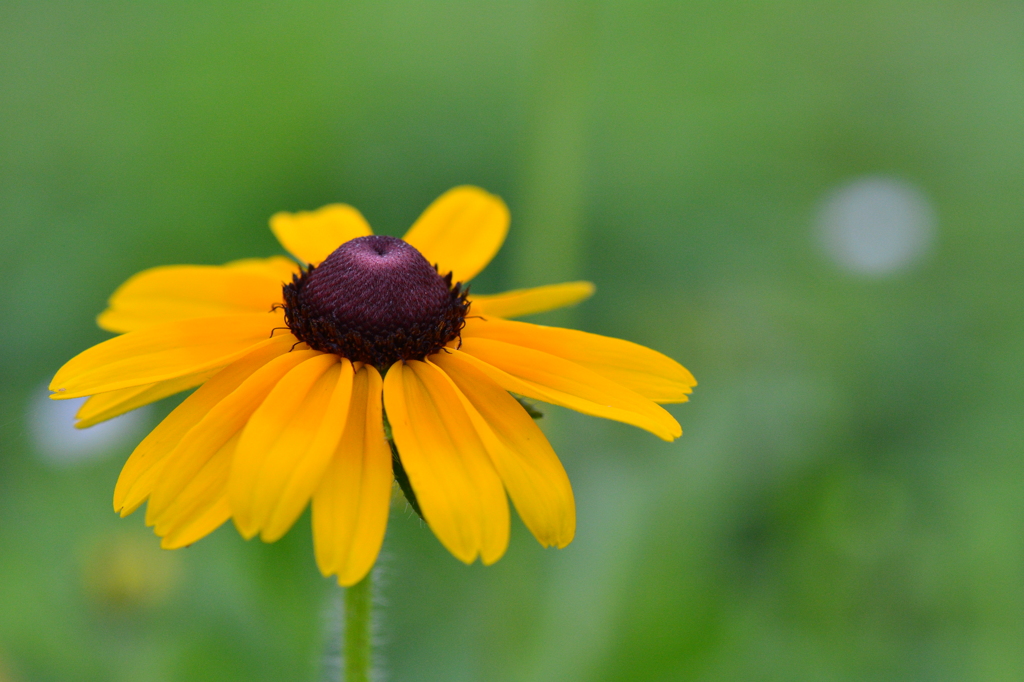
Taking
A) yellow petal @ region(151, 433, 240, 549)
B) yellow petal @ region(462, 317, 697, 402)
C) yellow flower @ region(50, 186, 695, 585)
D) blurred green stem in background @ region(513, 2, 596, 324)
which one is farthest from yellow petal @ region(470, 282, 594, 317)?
blurred green stem in background @ region(513, 2, 596, 324)

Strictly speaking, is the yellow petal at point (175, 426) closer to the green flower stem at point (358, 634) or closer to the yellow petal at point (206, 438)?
the yellow petal at point (206, 438)

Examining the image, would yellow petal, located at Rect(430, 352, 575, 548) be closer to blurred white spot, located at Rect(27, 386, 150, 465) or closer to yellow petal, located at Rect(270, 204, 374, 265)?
yellow petal, located at Rect(270, 204, 374, 265)

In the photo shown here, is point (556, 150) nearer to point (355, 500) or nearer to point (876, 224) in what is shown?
point (876, 224)

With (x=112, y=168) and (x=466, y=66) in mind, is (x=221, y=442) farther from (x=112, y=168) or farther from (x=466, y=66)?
(x=466, y=66)

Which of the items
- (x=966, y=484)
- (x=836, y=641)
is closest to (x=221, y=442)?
(x=836, y=641)

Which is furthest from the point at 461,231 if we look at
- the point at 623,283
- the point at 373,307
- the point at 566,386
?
the point at 623,283
